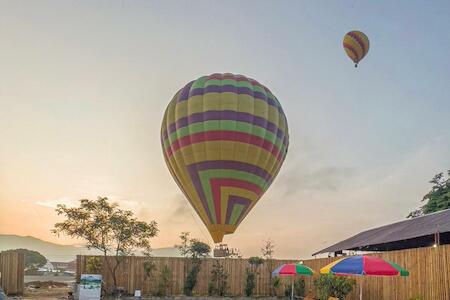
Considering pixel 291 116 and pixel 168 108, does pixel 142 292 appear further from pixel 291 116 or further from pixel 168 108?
pixel 291 116

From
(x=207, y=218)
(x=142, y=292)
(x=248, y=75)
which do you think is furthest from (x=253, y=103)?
(x=142, y=292)

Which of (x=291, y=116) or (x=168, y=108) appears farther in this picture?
(x=291, y=116)

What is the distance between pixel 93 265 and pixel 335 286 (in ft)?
43.0

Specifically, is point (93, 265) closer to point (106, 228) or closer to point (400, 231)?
point (106, 228)

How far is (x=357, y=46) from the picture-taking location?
31.2 m

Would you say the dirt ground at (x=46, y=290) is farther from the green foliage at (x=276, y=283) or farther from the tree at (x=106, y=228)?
the green foliage at (x=276, y=283)

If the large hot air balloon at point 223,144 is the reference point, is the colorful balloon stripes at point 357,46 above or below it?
above

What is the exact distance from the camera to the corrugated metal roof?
21625mm

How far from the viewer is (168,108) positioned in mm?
26250

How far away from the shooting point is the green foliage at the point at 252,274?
3005 centimetres

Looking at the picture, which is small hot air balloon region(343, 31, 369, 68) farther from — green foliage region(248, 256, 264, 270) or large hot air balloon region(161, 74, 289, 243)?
green foliage region(248, 256, 264, 270)

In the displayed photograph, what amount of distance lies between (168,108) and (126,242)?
25.8ft

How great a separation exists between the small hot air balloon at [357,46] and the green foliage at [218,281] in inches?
553

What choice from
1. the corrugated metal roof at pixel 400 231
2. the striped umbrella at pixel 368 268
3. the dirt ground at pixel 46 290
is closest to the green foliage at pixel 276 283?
the corrugated metal roof at pixel 400 231
